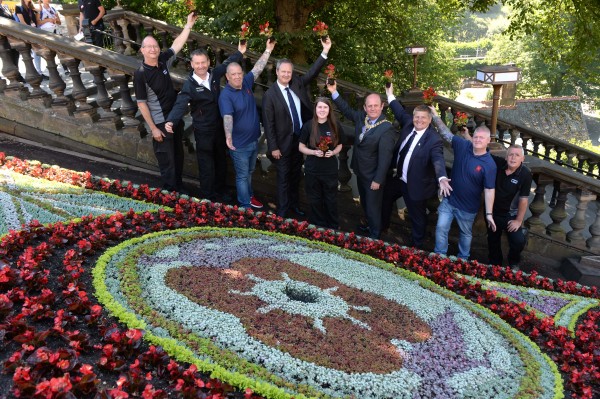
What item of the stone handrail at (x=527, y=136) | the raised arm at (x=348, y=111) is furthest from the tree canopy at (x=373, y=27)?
the raised arm at (x=348, y=111)

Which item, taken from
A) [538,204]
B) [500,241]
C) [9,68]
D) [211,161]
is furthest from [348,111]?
[9,68]

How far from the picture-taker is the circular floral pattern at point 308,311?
3.97m

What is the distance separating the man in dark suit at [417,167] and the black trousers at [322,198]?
0.74 meters

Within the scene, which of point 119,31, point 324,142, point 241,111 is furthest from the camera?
point 119,31

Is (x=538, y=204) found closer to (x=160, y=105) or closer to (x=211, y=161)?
(x=211, y=161)

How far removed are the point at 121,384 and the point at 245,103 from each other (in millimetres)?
4611

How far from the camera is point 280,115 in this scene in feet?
→ 23.8

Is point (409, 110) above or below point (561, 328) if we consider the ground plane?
above

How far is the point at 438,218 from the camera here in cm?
732

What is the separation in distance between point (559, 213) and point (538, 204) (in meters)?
0.31

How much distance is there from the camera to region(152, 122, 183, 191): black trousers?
7.22 m

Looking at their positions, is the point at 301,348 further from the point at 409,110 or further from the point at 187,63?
the point at 187,63

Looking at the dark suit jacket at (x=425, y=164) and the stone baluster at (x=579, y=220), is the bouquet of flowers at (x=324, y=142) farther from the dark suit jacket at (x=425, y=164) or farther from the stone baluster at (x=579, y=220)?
the stone baluster at (x=579, y=220)

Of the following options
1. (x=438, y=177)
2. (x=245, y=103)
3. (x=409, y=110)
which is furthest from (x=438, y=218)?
(x=245, y=103)
